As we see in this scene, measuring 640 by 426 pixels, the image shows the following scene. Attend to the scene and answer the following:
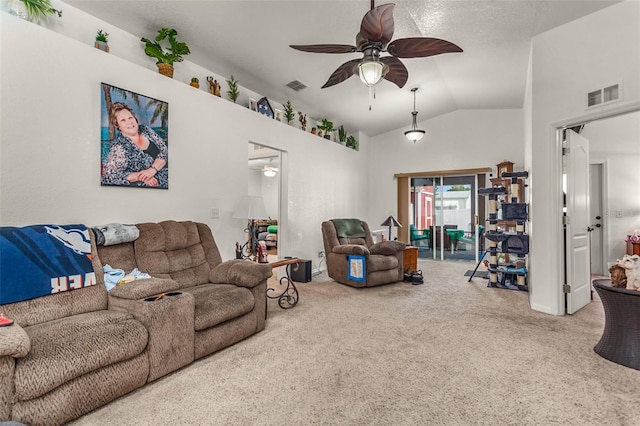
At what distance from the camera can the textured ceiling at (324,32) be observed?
2988mm

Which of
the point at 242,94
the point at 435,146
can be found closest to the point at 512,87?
the point at 435,146

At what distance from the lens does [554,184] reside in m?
3.39

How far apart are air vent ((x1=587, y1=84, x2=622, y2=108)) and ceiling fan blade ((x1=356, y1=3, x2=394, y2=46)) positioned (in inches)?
87.3

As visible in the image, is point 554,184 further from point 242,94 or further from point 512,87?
point 242,94

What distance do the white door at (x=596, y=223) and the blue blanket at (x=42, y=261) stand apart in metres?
7.26

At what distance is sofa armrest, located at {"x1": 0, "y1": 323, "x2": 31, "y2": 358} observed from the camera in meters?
1.36

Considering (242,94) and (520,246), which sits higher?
(242,94)

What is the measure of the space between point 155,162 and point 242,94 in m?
1.78

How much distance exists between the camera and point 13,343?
1393 mm

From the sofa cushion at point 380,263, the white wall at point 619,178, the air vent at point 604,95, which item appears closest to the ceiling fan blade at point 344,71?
the air vent at point 604,95

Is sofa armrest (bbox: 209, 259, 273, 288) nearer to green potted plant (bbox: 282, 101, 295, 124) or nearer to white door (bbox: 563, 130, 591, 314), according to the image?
green potted plant (bbox: 282, 101, 295, 124)

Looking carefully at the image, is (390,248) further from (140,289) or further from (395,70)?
(140,289)

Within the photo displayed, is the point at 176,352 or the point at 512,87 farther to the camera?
the point at 512,87

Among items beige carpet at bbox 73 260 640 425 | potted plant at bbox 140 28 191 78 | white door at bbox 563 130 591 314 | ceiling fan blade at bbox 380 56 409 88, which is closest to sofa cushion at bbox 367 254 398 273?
beige carpet at bbox 73 260 640 425
